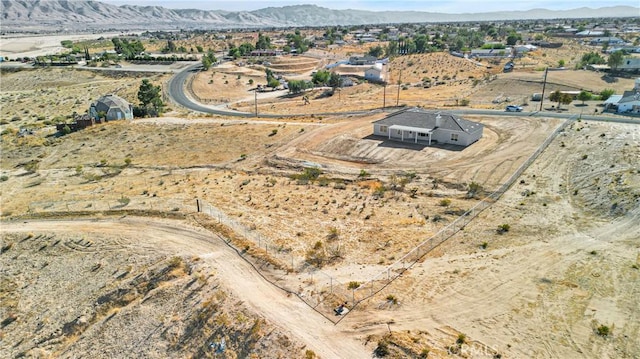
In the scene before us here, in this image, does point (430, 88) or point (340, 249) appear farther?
point (430, 88)

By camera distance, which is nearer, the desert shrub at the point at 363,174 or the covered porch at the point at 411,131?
the desert shrub at the point at 363,174

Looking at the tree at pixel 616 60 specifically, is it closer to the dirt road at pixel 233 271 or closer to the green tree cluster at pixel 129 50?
the dirt road at pixel 233 271

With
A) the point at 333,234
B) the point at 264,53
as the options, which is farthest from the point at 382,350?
the point at 264,53

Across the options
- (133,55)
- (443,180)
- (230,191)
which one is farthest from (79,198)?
(133,55)

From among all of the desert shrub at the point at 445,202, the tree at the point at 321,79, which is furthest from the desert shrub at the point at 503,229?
the tree at the point at 321,79

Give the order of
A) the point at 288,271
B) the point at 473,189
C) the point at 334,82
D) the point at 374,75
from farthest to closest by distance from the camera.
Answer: the point at 374,75 → the point at 334,82 → the point at 473,189 → the point at 288,271

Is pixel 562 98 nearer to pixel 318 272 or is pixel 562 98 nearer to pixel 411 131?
pixel 411 131

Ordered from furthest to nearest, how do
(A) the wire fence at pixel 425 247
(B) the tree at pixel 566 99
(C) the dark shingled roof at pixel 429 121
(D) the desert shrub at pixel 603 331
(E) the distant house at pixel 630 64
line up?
(E) the distant house at pixel 630 64, (B) the tree at pixel 566 99, (C) the dark shingled roof at pixel 429 121, (A) the wire fence at pixel 425 247, (D) the desert shrub at pixel 603 331

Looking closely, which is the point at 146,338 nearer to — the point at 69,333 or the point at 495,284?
the point at 69,333
